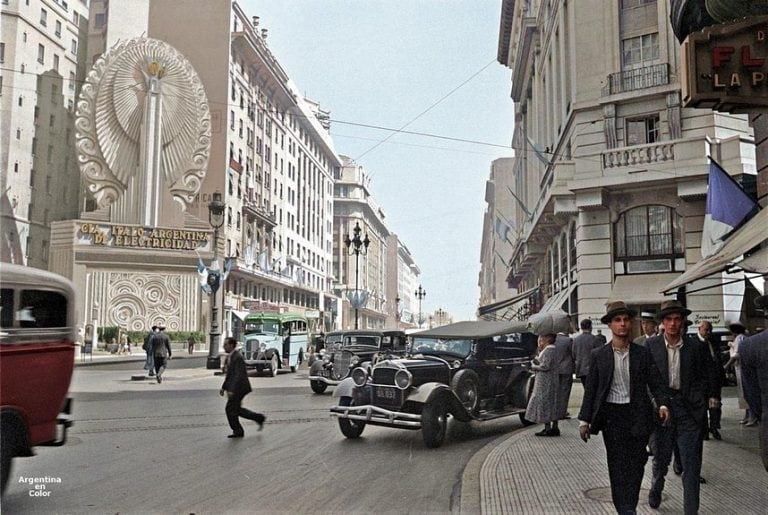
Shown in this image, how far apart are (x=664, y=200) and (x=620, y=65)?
5251 millimetres

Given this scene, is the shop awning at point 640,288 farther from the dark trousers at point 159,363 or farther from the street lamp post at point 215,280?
the dark trousers at point 159,363

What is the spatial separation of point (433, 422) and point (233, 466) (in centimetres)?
290

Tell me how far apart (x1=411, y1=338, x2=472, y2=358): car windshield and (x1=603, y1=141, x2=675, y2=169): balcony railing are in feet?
39.5

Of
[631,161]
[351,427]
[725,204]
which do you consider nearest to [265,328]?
[631,161]

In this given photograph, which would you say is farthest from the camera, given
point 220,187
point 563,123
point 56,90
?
point 220,187

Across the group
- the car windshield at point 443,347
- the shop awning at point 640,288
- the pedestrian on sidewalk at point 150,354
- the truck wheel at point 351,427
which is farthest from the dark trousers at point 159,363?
the shop awning at point 640,288

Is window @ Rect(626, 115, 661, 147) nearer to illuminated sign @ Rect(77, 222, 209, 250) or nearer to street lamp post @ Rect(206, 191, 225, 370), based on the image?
street lamp post @ Rect(206, 191, 225, 370)

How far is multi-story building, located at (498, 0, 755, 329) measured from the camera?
736 inches

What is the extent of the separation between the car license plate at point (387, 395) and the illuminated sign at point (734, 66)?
223 inches

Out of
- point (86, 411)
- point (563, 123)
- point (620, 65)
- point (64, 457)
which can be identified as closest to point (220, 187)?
point (563, 123)

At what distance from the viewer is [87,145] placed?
628 cm

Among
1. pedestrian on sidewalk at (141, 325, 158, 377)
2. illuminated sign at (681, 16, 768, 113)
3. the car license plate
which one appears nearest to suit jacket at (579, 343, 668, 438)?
illuminated sign at (681, 16, 768, 113)

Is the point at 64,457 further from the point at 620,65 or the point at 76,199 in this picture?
the point at 620,65

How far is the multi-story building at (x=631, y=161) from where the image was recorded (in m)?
18.7
